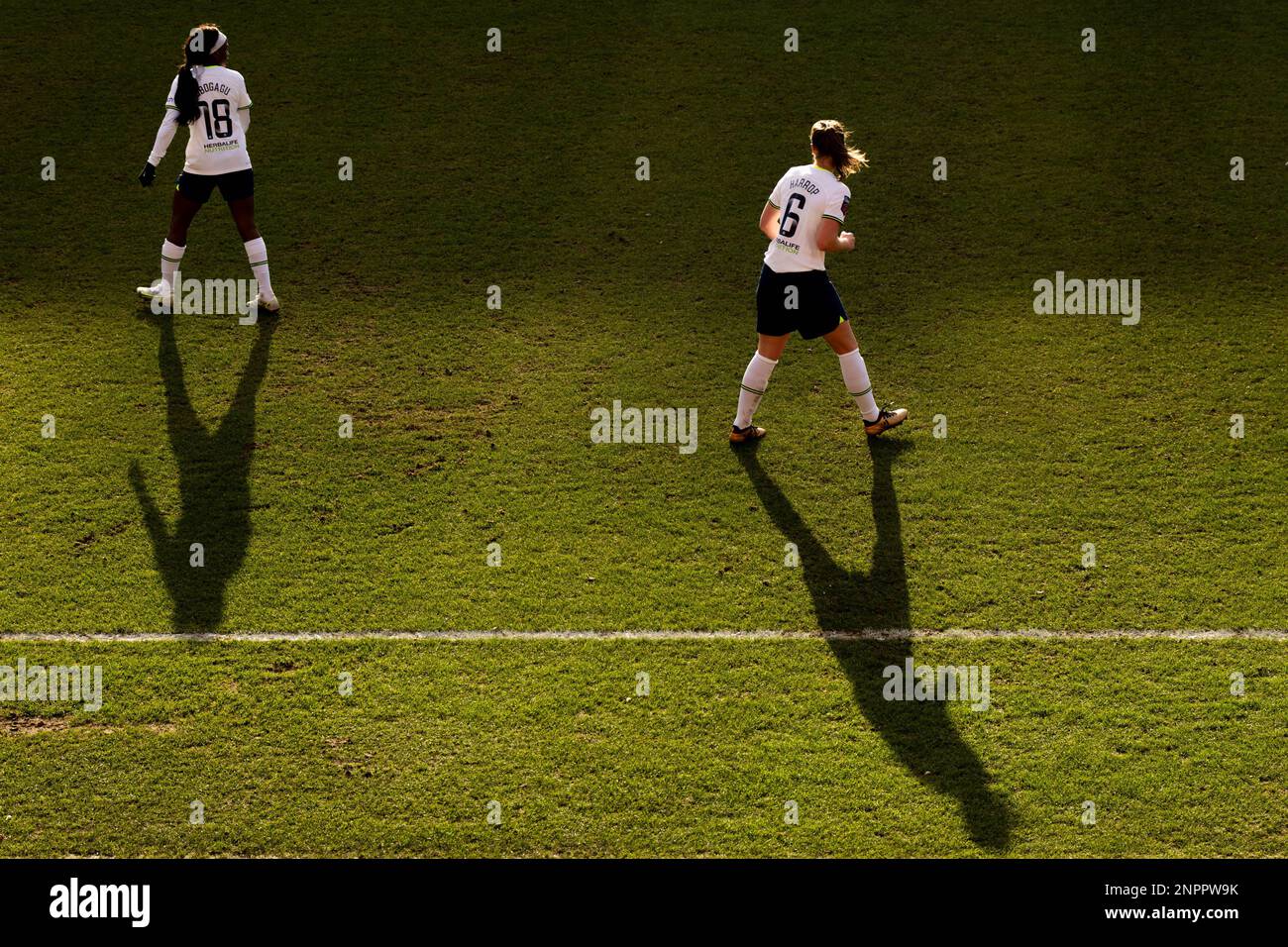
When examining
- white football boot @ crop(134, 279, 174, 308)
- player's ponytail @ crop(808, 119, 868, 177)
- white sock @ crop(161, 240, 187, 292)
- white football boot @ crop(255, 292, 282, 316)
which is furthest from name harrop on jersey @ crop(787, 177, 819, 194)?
white football boot @ crop(134, 279, 174, 308)

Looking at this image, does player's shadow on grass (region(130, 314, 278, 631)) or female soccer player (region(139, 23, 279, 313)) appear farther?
female soccer player (region(139, 23, 279, 313))

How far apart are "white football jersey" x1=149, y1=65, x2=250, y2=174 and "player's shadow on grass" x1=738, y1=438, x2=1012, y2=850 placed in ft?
14.9

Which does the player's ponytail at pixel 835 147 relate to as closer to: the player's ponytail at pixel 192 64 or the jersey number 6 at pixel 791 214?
the jersey number 6 at pixel 791 214

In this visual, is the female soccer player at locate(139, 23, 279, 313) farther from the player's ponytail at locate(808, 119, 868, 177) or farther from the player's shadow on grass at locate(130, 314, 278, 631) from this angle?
the player's ponytail at locate(808, 119, 868, 177)

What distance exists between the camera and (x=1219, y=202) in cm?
1145

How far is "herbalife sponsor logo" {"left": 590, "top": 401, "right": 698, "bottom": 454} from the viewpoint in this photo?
29.2 feet

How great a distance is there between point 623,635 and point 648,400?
2535 millimetres

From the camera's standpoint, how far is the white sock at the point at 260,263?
998 centimetres

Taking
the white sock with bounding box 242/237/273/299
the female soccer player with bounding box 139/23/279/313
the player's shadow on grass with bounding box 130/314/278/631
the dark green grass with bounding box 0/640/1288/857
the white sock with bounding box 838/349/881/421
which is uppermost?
the female soccer player with bounding box 139/23/279/313

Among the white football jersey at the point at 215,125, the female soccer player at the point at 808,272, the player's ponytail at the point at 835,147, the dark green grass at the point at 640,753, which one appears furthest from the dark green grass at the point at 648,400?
Result: the player's ponytail at the point at 835,147

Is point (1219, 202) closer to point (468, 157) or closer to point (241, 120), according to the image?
point (468, 157)

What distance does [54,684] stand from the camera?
6.84m

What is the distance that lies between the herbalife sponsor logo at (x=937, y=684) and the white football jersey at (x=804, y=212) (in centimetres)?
275

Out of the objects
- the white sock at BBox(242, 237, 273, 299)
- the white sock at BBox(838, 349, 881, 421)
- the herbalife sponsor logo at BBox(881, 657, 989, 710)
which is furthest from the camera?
the white sock at BBox(242, 237, 273, 299)
